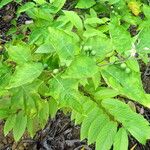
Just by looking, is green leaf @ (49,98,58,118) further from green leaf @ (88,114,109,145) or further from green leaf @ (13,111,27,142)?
green leaf @ (88,114,109,145)

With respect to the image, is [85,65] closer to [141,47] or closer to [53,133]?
[141,47]

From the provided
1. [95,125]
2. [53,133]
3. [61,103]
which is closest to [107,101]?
[95,125]

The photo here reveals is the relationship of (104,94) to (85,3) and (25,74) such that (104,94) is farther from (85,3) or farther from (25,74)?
(85,3)

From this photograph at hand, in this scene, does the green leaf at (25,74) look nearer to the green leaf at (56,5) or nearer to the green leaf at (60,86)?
the green leaf at (60,86)

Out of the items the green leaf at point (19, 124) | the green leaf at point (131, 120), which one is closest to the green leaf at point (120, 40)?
the green leaf at point (131, 120)

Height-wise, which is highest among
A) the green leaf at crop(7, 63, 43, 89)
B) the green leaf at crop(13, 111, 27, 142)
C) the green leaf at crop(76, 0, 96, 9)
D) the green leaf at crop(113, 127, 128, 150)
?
the green leaf at crop(7, 63, 43, 89)

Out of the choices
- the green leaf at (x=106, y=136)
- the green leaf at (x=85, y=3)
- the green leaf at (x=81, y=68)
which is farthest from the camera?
the green leaf at (x=85, y=3)

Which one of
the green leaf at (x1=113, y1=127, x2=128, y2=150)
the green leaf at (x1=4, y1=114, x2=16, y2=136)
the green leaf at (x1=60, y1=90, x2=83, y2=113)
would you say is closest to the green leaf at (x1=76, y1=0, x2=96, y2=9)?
the green leaf at (x1=4, y1=114, x2=16, y2=136)
